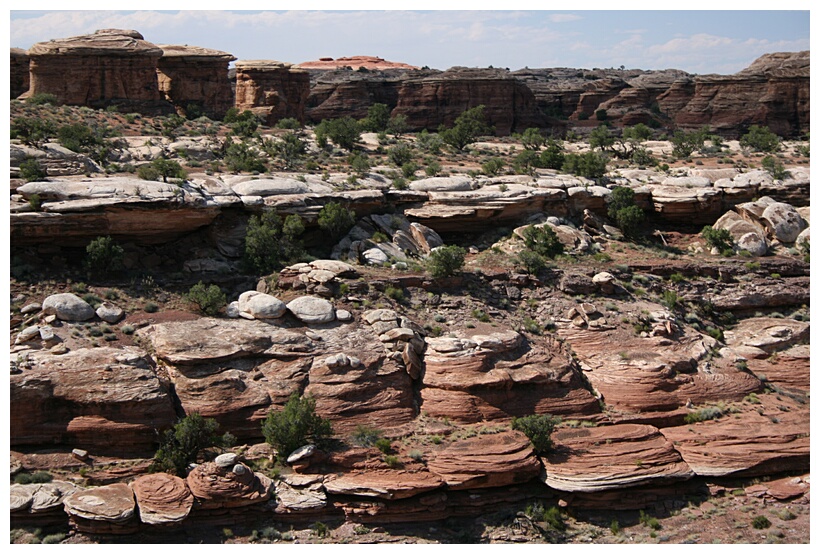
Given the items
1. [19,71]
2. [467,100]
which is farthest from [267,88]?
[467,100]

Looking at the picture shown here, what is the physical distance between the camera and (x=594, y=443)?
27438 millimetres

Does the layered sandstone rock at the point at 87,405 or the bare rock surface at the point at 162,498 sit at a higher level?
the layered sandstone rock at the point at 87,405

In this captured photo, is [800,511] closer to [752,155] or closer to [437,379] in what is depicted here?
[437,379]

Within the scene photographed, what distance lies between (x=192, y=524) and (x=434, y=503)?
21.3ft

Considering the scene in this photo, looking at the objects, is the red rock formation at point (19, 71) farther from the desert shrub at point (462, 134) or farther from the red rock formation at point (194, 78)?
the desert shrub at point (462, 134)

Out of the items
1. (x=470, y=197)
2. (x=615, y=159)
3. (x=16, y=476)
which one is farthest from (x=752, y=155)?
(x=16, y=476)

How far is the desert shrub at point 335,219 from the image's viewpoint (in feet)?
115

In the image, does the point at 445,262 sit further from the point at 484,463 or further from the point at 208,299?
the point at 484,463

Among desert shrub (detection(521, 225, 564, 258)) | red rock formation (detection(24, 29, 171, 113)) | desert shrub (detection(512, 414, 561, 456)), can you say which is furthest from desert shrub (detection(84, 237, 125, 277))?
red rock formation (detection(24, 29, 171, 113))

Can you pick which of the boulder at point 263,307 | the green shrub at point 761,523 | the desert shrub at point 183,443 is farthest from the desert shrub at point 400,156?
the green shrub at point 761,523

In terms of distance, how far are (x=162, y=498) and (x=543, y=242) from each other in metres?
18.5

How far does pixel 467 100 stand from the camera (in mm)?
64688

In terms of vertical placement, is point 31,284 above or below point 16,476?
above

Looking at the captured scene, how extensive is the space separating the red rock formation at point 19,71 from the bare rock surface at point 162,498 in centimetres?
3468
